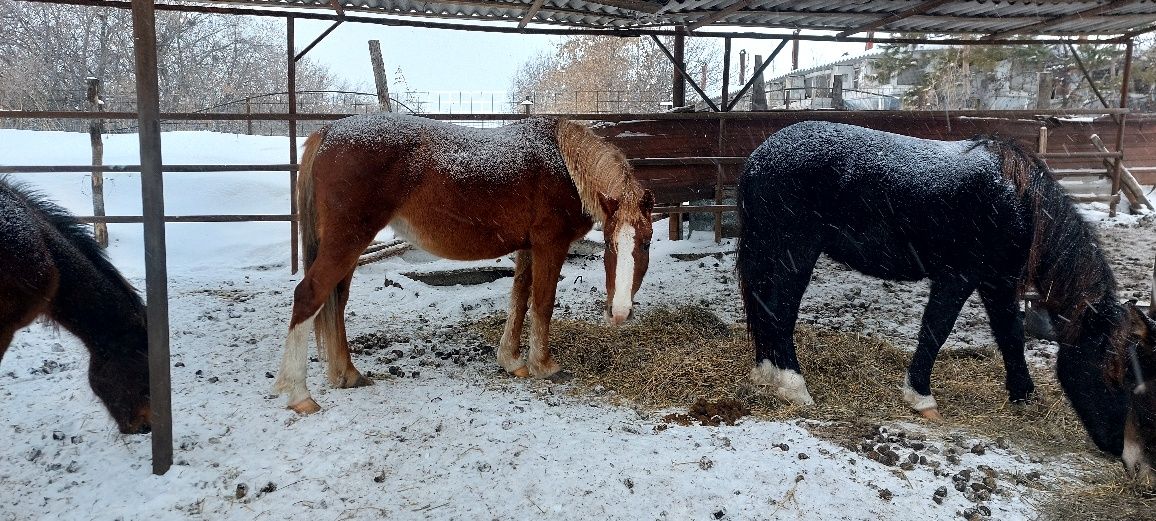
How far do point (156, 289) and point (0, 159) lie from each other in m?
9.76

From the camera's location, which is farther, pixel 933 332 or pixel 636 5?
pixel 636 5

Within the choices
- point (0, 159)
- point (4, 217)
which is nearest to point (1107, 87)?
point (4, 217)

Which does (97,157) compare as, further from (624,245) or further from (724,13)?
(724,13)

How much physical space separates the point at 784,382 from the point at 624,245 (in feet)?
4.32

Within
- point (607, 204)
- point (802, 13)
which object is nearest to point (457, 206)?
point (607, 204)

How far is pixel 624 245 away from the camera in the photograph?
3.74 m

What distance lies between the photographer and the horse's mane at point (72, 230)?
3039mm

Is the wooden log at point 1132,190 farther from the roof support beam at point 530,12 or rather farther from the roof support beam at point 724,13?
the roof support beam at point 530,12

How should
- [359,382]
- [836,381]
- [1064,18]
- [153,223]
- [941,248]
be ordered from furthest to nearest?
1. [1064,18]
2. [836,381]
3. [359,382]
4. [941,248]
5. [153,223]

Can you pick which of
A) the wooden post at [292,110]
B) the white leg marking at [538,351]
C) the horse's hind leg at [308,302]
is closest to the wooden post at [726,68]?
the white leg marking at [538,351]

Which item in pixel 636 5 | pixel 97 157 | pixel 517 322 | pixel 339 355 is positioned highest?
pixel 636 5

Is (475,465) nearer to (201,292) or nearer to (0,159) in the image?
(201,292)

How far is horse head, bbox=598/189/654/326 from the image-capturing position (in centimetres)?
373

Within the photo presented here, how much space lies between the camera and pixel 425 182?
3.94 meters
